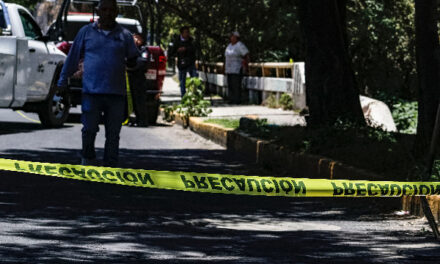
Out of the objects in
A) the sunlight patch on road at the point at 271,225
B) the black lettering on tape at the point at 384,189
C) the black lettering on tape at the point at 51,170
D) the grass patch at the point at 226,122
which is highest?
the black lettering on tape at the point at 51,170

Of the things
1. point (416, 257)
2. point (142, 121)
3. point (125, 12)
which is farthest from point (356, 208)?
point (125, 12)

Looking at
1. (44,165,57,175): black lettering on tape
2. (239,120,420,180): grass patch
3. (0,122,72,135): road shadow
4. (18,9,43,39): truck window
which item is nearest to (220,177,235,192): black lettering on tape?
(44,165,57,175): black lettering on tape

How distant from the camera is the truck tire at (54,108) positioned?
57.2 feet

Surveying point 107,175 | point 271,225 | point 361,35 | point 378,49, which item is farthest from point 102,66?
point 378,49

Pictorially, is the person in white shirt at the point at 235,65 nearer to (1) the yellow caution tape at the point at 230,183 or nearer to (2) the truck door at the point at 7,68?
(2) the truck door at the point at 7,68

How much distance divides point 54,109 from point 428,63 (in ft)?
30.5

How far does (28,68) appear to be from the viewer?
15.9 m

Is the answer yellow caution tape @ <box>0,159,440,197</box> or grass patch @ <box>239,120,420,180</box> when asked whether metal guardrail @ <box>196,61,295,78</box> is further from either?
yellow caution tape @ <box>0,159,440,197</box>

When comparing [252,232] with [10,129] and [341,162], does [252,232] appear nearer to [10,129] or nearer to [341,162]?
[341,162]

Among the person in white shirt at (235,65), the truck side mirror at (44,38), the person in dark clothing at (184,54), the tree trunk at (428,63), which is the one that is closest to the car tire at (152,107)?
the truck side mirror at (44,38)

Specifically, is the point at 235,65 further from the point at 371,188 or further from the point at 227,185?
the point at 227,185

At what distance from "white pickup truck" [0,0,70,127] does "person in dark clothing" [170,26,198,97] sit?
618cm

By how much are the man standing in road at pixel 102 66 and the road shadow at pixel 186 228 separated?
0.68 meters

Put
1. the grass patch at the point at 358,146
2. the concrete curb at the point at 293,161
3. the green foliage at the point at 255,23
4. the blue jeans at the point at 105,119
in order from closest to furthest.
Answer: the concrete curb at the point at 293,161, the grass patch at the point at 358,146, the blue jeans at the point at 105,119, the green foliage at the point at 255,23
